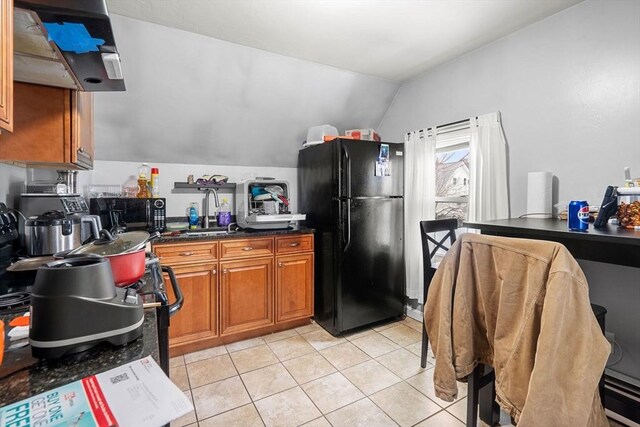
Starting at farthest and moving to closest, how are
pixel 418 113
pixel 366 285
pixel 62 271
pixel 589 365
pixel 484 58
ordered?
1. pixel 418 113
2. pixel 366 285
3. pixel 484 58
4. pixel 589 365
5. pixel 62 271

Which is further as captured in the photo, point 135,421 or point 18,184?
point 18,184

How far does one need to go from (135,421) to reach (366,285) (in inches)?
96.3

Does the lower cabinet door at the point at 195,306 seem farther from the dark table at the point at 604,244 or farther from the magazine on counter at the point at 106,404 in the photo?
the dark table at the point at 604,244

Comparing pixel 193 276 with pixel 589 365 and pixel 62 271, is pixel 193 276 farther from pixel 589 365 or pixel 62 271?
pixel 589 365

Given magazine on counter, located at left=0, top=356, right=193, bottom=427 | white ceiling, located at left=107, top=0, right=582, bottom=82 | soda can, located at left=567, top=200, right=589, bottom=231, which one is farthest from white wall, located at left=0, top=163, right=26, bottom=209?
soda can, located at left=567, top=200, right=589, bottom=231

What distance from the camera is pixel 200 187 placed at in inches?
118

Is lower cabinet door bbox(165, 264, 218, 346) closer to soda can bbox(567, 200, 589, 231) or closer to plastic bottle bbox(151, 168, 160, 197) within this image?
plastic bottle bbox(151, 168, 160, 197)

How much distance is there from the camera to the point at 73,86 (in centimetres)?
140

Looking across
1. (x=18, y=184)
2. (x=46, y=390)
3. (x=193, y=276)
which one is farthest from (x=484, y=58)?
(x=18, y=184)

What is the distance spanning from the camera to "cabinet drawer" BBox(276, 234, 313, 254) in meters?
2.77

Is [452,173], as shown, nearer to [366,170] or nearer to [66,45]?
[366,170]

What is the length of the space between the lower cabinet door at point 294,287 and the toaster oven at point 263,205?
1.14 feet

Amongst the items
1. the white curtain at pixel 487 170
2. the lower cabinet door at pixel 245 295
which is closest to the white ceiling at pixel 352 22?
the white curtain at pixel 487 170

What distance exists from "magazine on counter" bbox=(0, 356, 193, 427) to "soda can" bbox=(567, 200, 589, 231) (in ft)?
5.89
